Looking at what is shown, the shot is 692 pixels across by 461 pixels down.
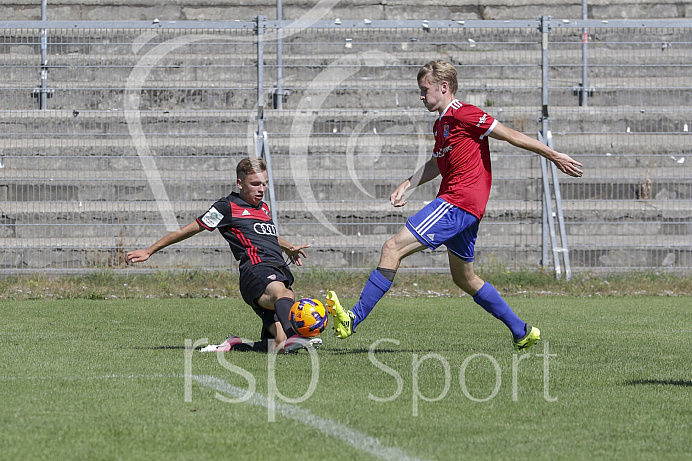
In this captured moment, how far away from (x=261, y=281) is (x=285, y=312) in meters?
0.40

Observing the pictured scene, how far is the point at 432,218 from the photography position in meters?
6.52

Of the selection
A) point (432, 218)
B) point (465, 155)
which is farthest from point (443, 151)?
point (432, 218)

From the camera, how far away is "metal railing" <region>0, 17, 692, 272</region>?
42.7 feet

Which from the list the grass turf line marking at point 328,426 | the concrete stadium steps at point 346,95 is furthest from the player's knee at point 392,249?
the concrete stadium steps at point 346,95

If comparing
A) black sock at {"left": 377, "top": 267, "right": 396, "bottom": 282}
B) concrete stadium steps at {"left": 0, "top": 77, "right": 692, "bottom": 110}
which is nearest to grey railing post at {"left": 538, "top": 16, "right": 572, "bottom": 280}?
concrete stadium steps at {"left": 0, "top": 77, "right": 692, "bottom": 110}

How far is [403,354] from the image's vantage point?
6.42 meters

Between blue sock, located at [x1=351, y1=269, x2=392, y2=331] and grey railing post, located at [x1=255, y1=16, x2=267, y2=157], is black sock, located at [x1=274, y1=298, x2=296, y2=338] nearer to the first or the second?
blue sock, located at [x1=351, y1=269, x2=392, y2=331]

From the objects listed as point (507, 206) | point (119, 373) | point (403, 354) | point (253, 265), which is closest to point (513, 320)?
point (403, 354)

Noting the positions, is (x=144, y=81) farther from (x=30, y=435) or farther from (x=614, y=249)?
(x=30, y=435)

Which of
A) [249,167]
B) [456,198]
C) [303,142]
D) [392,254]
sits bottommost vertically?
[392,254]

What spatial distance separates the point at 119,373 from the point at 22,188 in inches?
322

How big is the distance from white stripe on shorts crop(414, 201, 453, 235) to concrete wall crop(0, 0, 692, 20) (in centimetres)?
1129

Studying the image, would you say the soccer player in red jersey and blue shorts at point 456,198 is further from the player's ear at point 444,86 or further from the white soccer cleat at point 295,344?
the white soccer cleat at point 295,344

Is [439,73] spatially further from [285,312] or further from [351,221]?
[351,221]
